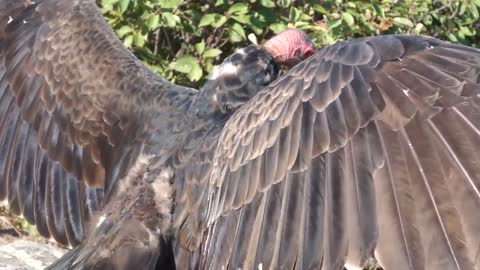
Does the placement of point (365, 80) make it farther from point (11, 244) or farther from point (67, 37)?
point (11, 244)

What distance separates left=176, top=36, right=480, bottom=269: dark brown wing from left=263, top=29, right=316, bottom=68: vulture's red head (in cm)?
111

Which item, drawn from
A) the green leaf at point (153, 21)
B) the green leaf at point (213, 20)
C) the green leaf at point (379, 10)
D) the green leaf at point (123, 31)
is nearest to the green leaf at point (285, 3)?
the green leaf at point (213, 20)

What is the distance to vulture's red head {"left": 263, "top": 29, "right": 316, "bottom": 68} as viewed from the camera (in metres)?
4.71

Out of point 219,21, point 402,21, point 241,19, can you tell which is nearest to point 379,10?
point 402,21

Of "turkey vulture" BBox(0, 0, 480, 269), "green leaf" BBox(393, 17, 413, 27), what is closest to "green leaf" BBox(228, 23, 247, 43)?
"green leaf" BBox(393, 17, 413, 27)

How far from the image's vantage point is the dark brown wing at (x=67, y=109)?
455cm

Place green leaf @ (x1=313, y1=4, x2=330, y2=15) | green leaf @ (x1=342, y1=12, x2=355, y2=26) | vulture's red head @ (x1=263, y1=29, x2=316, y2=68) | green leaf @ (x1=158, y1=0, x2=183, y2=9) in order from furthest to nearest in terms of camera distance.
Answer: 1. green leaf @ (x1=313, y1=4, x2=330, y2=15)
2. green leaf @ (x1=342, y1=12, x2=355, y2=26)
3. green leaf @ (x1=158, y1=0, x2=183, y2=9)
4. vulture's red head @ (x1=263, y1=29, x2=316, y2=68)

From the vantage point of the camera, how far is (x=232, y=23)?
19.4 feet

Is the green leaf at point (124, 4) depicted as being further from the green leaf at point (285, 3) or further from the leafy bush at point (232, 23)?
the green leaf at point (285, 3)

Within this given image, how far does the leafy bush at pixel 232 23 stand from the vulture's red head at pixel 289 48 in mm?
850

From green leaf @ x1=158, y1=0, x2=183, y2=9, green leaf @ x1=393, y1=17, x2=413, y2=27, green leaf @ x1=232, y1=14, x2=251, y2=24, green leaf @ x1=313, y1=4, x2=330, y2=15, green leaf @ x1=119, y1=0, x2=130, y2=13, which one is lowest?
green leaf @ x1=393, y1=17, x2=413, y2=27

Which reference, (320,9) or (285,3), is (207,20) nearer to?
(285,3)

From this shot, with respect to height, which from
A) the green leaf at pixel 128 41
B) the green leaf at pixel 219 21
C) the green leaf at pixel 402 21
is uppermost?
the green leaf at pixel 128 41

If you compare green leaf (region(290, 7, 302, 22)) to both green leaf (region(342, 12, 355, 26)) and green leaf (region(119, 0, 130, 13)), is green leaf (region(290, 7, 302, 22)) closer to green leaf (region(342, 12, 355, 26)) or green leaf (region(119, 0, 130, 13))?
green leaf (region(342, 12, 355, 26))
